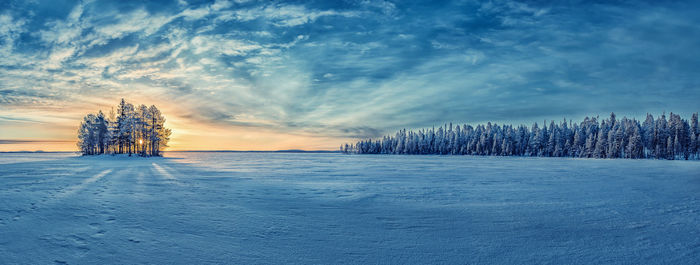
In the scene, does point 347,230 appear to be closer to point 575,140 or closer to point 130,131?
point 130,131

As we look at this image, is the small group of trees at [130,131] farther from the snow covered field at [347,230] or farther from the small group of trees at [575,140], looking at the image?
the small group of trees at [575,140]

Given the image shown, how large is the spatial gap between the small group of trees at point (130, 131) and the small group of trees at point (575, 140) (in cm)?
10617

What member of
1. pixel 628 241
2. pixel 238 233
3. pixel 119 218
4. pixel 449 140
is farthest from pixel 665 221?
pixel 449 140

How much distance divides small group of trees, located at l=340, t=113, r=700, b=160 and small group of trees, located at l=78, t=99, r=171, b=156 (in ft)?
348

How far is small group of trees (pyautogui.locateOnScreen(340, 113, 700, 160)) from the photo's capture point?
92.3 meters

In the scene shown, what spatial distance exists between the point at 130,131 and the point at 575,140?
419 feet

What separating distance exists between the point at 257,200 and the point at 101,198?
5.76m

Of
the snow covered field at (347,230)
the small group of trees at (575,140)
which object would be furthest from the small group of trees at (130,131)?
the small group of trees at (575,140)

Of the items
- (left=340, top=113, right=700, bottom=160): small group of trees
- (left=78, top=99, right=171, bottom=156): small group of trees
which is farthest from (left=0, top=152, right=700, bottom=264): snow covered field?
(left=340, top=113, right=700, bottom=160): small group of trees

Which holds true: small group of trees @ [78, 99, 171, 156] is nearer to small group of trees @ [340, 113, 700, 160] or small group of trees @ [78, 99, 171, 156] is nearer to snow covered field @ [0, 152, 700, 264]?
snow covered field @ [0, 152, 700, 264]

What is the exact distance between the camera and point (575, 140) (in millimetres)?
105188

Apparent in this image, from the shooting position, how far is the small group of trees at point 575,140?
92312 millimetres

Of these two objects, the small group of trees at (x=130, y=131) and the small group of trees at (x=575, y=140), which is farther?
the small group of trees at (x=575, y=140)

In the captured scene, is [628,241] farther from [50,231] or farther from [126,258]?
[50,231]
